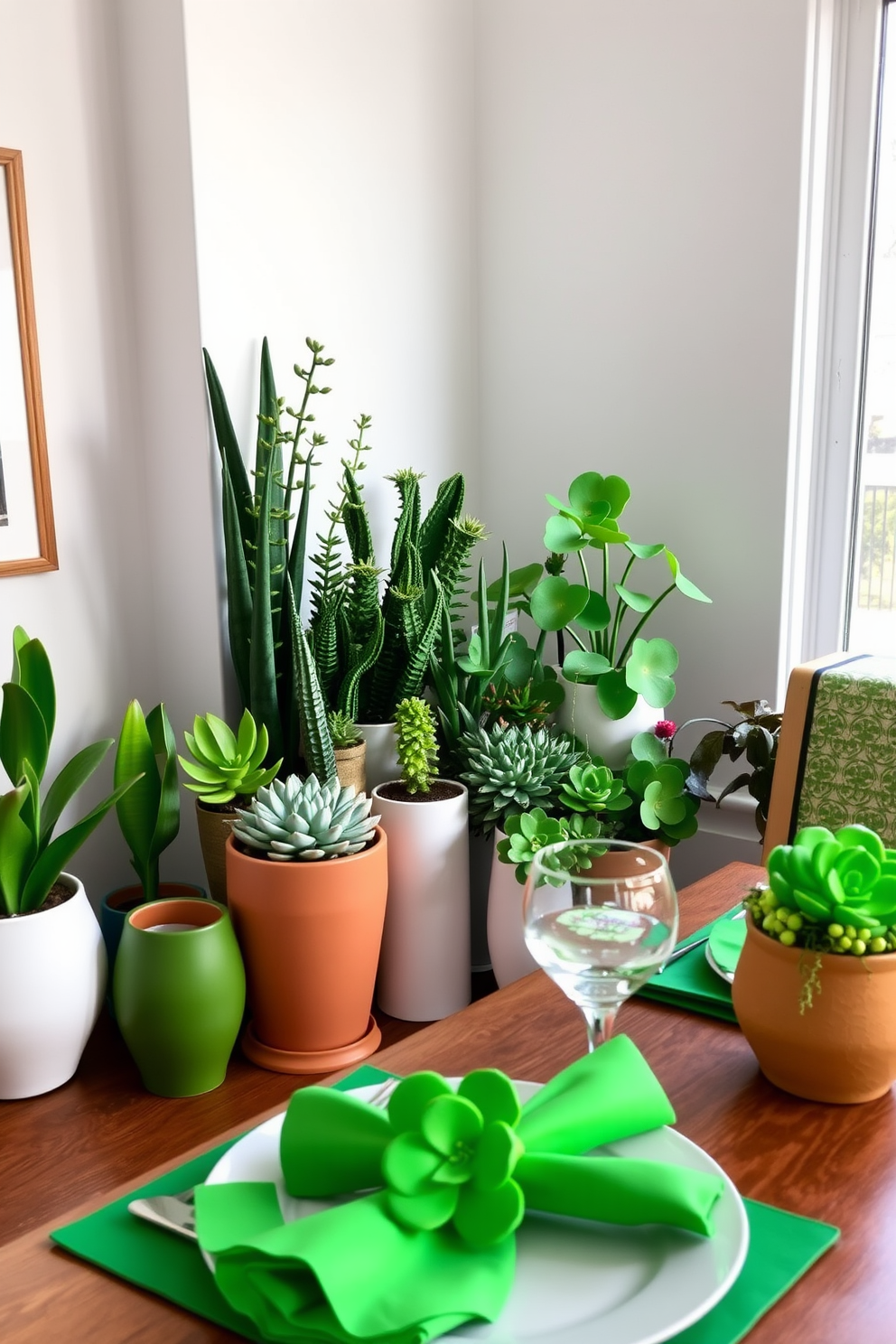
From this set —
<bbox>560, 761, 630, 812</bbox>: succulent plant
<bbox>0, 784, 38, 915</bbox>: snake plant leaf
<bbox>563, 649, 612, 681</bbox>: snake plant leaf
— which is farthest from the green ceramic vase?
<bbox>563, 649, 612, 681</bbox>: snake plant leaf

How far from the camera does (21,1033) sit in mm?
1567

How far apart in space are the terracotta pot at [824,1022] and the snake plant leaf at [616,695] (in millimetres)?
1085

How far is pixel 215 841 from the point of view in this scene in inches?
72.0

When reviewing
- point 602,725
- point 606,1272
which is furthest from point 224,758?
point 606,1272

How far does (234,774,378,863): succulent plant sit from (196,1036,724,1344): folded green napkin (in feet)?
3.10

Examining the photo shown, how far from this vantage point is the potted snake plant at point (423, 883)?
1.85 m

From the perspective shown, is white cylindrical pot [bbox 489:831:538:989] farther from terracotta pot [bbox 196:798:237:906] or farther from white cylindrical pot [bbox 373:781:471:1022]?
terracotta pot [bbox 196:798:237:906]

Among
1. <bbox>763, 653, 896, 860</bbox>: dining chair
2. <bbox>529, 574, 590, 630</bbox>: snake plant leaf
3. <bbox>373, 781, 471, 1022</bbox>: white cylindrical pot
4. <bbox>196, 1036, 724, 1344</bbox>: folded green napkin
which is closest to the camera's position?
<bbox>196, 1036, 724, 1344</bbox>: folded green napkin

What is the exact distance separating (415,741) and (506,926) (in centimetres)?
33

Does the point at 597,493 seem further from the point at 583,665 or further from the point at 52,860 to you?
the point at 52,860

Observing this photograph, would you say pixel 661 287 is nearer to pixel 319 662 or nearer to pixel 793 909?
pixel 319 662

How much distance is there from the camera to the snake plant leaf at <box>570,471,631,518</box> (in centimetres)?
199

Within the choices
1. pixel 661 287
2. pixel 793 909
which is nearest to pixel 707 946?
pixel 793 909

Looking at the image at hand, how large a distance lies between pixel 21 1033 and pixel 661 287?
1.66 meters
